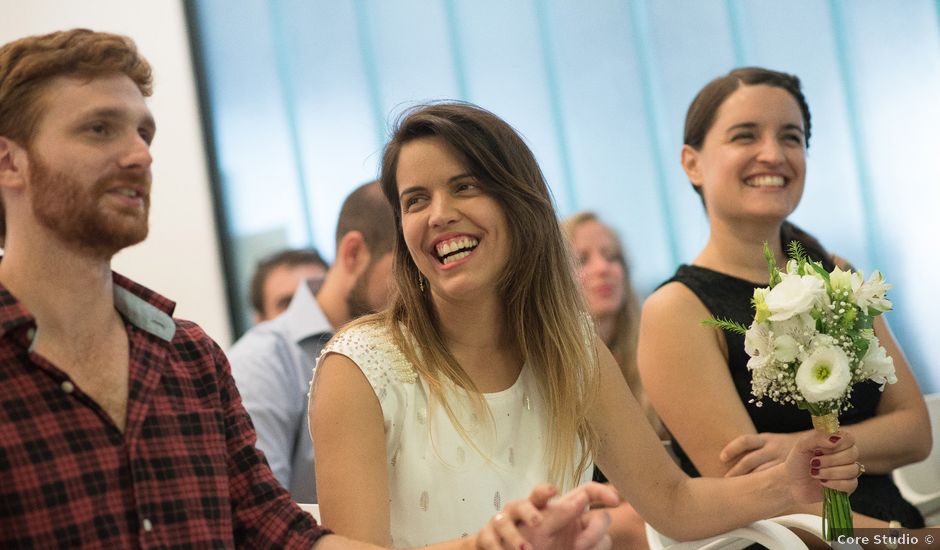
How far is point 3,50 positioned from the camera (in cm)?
160

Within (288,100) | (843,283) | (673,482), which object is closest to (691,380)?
(673,482)

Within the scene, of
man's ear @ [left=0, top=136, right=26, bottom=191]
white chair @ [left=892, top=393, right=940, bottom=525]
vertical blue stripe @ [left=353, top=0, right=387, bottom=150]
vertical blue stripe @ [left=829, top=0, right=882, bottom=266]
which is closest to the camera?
man's ear @ [left=0, top=136, right=26, bottom=191]

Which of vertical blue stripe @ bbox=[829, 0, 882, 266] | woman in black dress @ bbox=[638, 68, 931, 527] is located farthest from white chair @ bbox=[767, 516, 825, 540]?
vertical blue stripe @ bbox=[829, 0, 882, 266]

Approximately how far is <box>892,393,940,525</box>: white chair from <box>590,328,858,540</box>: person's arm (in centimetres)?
153

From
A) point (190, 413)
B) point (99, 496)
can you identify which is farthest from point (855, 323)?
point (99, 496)

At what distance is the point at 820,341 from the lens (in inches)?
78.7

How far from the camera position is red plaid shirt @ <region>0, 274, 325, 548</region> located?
4.83 feet

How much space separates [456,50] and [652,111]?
936 millimetres

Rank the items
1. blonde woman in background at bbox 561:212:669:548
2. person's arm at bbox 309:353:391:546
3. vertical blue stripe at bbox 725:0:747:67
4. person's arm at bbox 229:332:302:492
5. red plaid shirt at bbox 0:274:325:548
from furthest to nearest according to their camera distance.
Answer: vertical blue stripe at bbox 725:0:747:67, blonde woman in background at bbox 561:212:669:548, person's arm at bbox 229:332:302:492, person's arm at bbox 309:353:391:546, red plaid shirt at bbox 0:274:325:548

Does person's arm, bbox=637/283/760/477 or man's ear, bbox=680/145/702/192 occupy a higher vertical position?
man's ear, bbox=680/145/702/192

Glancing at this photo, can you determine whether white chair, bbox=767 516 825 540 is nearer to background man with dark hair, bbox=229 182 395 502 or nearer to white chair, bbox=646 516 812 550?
white chair, bbox=646 516 812 550

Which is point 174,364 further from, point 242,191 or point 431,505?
point 242,191

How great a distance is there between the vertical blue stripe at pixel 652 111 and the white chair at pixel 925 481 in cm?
127

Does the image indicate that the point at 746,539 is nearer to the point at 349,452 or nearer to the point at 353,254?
the point at 349,452
